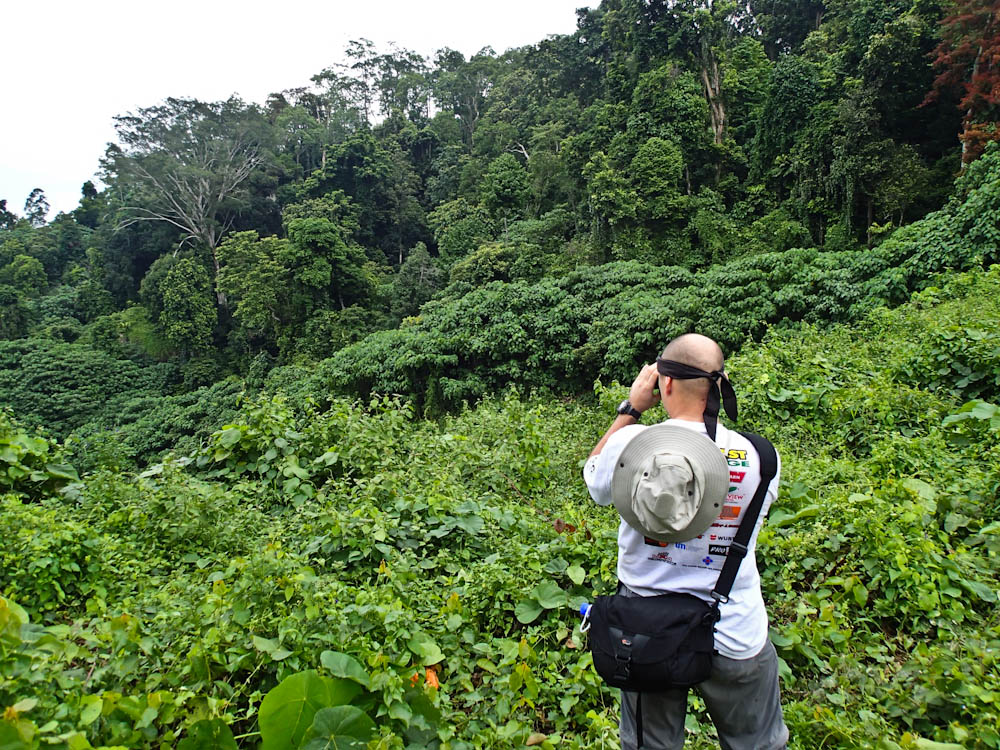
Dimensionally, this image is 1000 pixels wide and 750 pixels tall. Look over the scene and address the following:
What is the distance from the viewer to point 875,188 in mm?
11742

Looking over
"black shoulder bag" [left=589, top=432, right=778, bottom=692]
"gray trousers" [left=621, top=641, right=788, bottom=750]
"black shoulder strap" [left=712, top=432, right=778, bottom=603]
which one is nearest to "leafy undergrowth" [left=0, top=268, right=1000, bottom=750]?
"gray trousers" [left=621, top=641, right=788, bottom=750]

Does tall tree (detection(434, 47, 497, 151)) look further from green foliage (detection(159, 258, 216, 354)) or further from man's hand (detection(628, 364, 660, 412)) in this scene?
man's hand (detection(628, 364, 660, 412))

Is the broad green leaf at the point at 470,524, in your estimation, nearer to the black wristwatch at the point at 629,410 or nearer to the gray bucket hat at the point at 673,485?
the black wristwatch at the point at 629,410

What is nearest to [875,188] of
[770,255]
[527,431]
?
[770,255]

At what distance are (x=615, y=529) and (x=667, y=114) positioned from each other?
629 inches

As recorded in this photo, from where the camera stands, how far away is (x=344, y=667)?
1.72 metres

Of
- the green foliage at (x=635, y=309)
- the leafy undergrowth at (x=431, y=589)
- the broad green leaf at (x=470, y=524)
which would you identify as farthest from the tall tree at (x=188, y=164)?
the broad green leaf at (x=470, y=524)

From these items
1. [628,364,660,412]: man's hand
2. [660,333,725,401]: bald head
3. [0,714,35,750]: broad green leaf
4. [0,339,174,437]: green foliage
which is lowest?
[0,339,174,437]: green foliage

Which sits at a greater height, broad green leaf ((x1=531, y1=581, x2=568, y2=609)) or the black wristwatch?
the black wristwatch

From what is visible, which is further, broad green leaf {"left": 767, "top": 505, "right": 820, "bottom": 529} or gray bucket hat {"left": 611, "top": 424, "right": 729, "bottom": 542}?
broad green leaf {"left": 767, "top": 505, "right": 820, "bottom": 529}

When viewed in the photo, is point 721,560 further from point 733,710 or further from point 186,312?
point 186,312

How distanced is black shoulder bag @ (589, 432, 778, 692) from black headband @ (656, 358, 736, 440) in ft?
0.38

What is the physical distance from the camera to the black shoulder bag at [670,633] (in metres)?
1.26

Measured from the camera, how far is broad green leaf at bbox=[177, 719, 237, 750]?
158 cm
